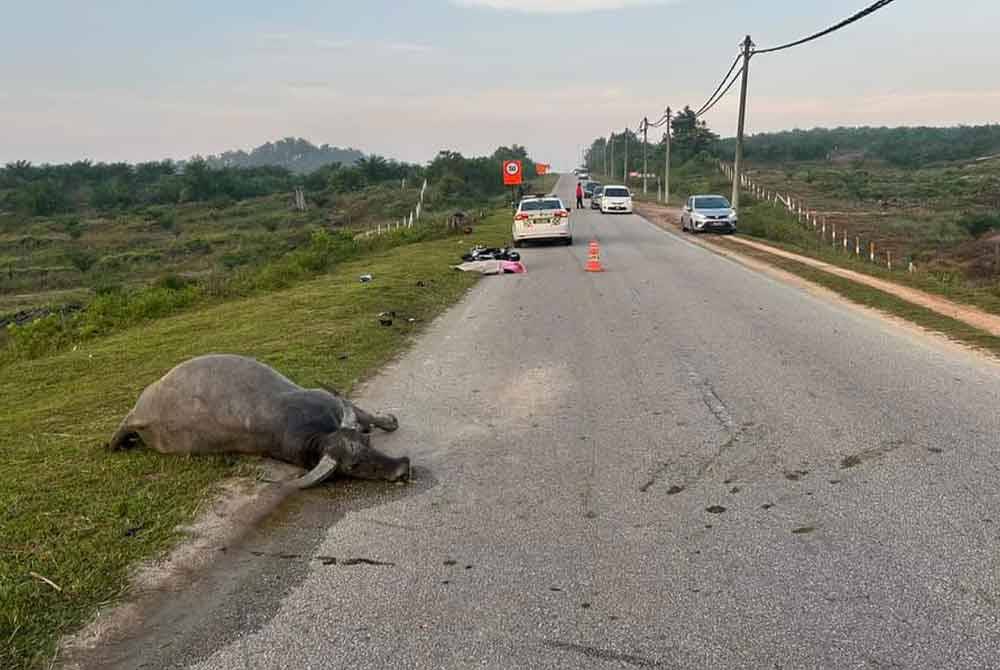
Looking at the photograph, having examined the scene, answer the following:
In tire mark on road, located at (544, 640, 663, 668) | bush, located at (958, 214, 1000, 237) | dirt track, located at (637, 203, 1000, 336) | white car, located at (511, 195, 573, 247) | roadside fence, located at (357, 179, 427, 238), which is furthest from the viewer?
bush, located at (958, 214, 1000, 237)

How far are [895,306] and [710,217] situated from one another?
18.7 metres

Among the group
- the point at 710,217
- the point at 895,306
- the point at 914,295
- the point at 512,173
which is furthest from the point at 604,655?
the point at 512,173

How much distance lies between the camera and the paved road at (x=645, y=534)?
371cm

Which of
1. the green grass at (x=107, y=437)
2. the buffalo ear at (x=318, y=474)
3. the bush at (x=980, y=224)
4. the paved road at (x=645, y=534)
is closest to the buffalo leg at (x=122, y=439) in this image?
the green grass at (x=107, y=437)

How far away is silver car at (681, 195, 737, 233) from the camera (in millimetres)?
32125

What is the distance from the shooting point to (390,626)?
3.90m

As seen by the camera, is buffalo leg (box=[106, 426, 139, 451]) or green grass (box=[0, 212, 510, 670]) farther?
buffalo leg (box=[106, 426, 139, 451])

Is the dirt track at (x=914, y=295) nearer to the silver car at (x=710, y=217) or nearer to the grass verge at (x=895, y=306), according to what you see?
the grass verge at (x=895, y=306)

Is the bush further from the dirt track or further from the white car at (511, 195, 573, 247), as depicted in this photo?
the white car at (511, 195, 573, 247)

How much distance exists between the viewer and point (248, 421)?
6180 millimetres

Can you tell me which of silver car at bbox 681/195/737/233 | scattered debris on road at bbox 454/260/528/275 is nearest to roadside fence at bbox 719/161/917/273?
silver car at bbox 681/195/737/233

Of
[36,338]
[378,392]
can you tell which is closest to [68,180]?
[36,338]

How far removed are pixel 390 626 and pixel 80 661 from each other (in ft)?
4.39

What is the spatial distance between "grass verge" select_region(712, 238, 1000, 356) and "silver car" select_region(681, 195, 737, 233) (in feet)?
32.6
